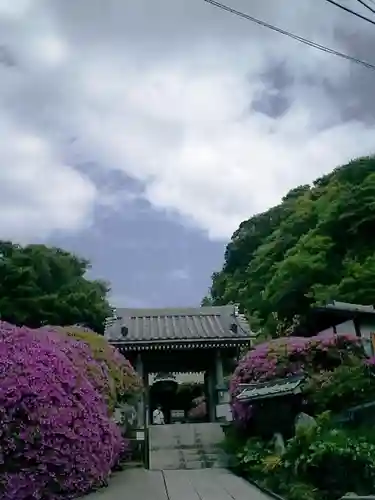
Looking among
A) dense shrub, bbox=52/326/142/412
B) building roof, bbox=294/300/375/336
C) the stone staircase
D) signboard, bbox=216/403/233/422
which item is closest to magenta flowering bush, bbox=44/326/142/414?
dense shrub, bbox=52/326/142/412

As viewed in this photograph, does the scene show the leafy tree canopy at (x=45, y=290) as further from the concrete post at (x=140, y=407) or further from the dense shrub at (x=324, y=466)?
the dense shrub at (x=324, y=466)

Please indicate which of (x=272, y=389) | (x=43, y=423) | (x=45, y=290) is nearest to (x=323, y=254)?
(x=272, y=389)

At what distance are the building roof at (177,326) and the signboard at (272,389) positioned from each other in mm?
5195

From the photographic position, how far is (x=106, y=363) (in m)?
11.4

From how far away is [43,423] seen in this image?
283 inches

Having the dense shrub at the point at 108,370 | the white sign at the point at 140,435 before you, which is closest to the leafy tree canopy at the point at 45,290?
the white sign at the point at 140,435

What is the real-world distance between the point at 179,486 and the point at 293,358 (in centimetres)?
375

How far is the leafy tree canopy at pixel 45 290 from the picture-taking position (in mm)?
25469

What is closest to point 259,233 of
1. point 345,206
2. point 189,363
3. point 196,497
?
point 345,206

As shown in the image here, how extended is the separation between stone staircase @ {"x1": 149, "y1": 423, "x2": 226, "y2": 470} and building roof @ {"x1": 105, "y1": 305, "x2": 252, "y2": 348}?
8.77 ft

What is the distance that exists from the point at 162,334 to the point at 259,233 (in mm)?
22340

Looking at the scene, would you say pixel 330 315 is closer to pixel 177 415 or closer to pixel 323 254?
pixel 323 254

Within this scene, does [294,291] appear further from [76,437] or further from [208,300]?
[208,300]

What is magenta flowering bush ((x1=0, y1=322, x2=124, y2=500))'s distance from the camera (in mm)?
7043
